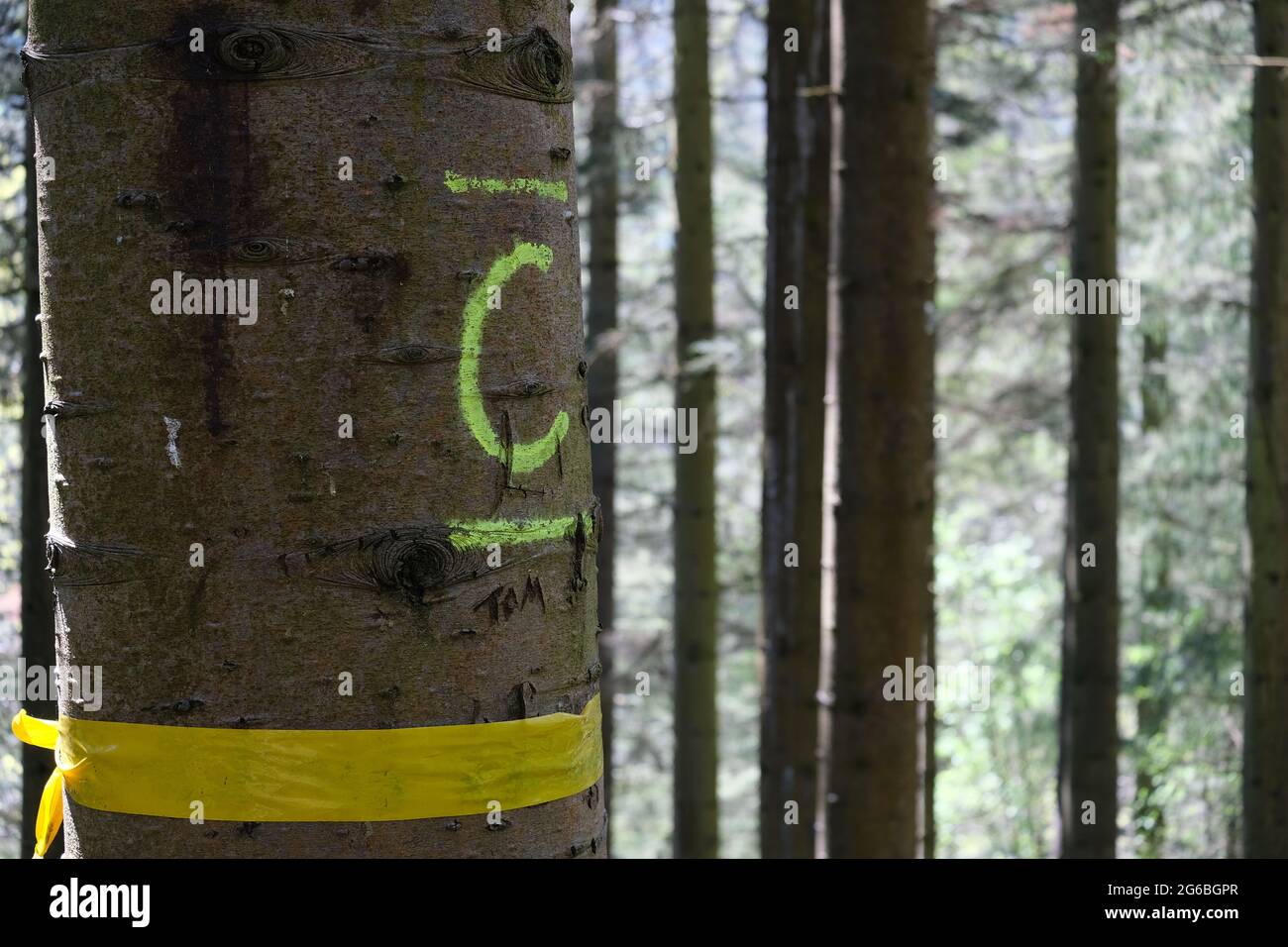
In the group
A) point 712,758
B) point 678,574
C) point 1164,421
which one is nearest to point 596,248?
point 678,574

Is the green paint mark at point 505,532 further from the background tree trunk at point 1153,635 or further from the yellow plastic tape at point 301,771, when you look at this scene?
the background tree trunk at point 1153,635

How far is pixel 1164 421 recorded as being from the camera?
1155cm

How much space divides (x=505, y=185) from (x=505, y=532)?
398 millimetres

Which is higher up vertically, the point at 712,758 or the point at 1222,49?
the point at 1222,49

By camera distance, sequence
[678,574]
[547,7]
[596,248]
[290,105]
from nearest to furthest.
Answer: [290,105]
[547,7]
[678,574]
[596,248]

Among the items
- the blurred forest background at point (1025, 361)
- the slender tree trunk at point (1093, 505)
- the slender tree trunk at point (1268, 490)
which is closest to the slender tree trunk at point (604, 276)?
the blurred forest background at point (1025, 361)

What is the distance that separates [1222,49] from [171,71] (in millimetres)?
8456

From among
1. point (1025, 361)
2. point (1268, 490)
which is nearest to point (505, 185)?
point (1268, 490)

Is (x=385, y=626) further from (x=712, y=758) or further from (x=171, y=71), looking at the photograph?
(x=712, y=758)

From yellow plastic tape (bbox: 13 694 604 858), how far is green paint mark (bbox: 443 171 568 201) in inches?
23.9

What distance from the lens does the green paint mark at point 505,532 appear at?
1.33 m

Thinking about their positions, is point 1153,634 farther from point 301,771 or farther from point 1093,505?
point 301,771

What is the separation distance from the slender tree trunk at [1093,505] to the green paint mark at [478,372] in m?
7.45

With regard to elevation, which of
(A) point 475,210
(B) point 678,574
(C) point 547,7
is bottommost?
(B) point 678,574
